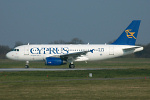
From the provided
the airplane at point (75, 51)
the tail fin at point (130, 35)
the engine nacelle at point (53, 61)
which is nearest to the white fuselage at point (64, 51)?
the airplane at point (75, 51)

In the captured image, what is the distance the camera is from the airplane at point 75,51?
47.7 m

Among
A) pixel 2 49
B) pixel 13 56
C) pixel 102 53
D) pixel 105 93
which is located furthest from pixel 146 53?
pixel 105 93

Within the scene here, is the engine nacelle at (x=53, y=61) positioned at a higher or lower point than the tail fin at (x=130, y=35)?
lower

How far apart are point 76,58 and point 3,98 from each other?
30276 mm

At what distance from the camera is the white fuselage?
47.8m

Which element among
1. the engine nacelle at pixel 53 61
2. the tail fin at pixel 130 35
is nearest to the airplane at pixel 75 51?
the tail fin at pixel 130 35

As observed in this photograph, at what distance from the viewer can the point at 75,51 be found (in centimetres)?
4891

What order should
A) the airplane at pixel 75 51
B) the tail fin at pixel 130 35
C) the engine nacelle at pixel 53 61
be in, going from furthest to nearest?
1. the tail fin at pixel 130 35
2. the airplane at pixel 75 51
3. the engine nacelle at pixel 53 61

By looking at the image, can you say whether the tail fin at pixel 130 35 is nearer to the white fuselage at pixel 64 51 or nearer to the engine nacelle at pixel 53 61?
the white fuselage at pixel 64 51

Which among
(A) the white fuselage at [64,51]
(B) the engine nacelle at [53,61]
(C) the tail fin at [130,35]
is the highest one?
(C) the tail fin at [130,35]

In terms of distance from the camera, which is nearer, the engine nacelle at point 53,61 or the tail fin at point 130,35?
the engine nacelle at point 53,61

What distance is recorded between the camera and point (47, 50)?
4775 centimetres

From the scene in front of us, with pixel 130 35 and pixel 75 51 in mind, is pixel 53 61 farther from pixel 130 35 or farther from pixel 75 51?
pixel 130 35

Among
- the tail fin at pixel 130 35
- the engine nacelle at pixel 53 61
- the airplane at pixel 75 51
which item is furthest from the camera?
the tail fin at pixel 130 35
